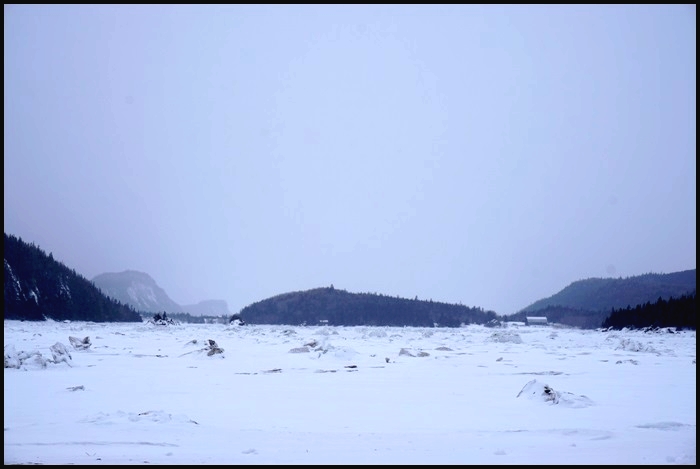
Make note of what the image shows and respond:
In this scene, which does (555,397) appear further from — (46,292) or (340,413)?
(46,292)

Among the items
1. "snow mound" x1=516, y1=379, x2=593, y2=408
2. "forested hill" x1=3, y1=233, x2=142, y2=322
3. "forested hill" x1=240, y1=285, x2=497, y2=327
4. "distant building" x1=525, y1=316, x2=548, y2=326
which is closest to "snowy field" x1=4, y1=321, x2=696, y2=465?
"snow mound" x1=516, y1=379, x2=593, y2=408

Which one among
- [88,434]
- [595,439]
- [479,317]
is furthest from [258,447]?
[479,317]

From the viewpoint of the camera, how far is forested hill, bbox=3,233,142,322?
6738cm

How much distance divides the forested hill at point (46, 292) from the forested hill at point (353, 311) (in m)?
27.3

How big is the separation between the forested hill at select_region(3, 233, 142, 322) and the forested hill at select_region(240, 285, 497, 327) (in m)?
27.3

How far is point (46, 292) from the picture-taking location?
7456 cm

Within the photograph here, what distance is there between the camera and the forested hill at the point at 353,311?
337 ft

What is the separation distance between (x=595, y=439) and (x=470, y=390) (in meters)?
4.28

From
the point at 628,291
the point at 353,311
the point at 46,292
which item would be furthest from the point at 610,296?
the point at 46,292

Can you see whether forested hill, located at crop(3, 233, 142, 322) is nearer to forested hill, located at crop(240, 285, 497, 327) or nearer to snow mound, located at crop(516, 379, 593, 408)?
forested hill, located at crop(240, 285, 497, 327)

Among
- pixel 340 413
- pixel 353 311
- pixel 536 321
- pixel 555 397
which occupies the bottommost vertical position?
pixel 340 413

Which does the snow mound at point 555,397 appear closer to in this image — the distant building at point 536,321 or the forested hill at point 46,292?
the forested hill at point 46,292

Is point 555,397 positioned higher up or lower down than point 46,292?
lower down

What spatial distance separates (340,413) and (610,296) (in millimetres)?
105640
